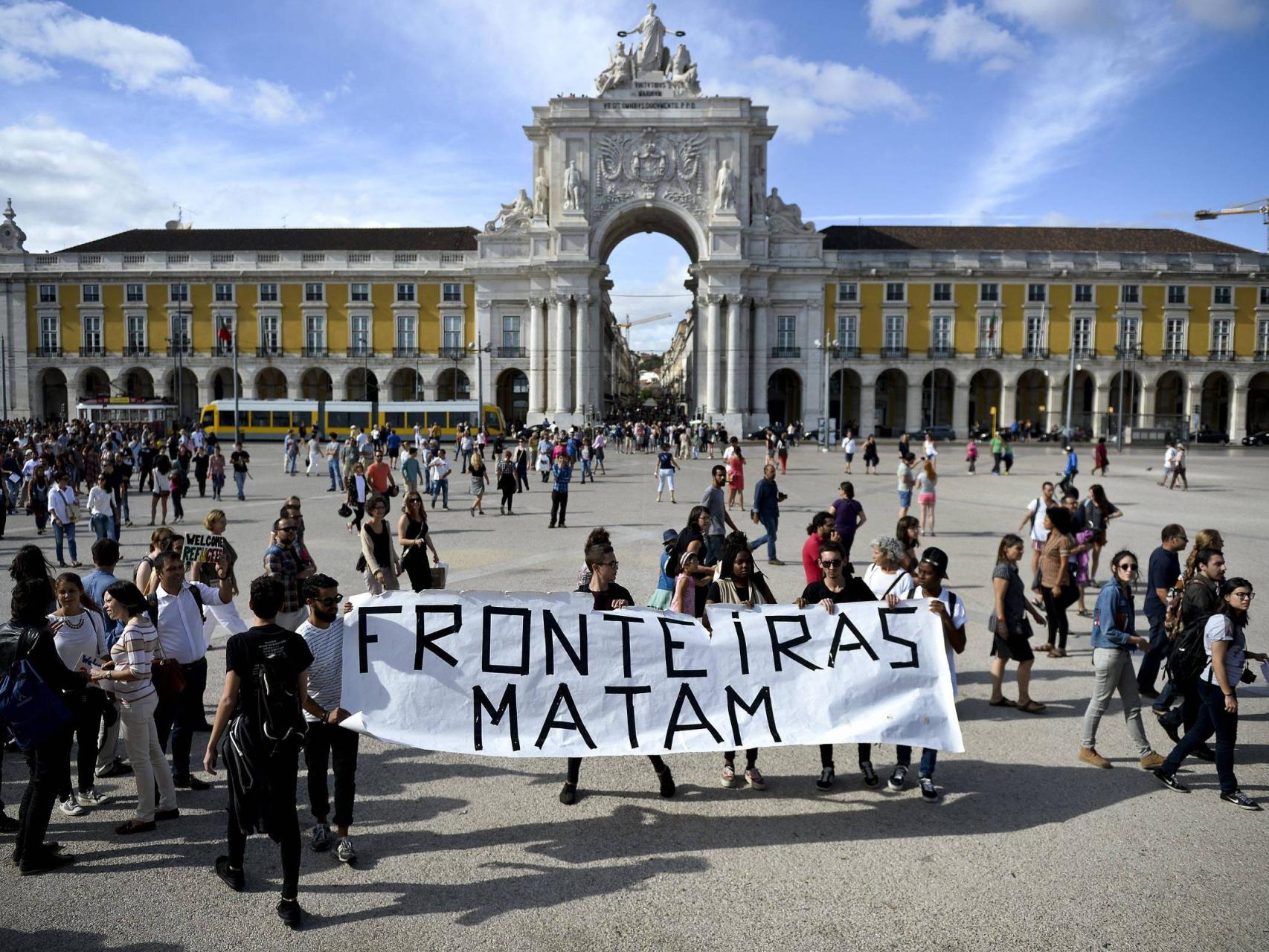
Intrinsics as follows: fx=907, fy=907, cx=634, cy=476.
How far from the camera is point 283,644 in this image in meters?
4.59

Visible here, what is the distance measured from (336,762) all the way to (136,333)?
67.2 m

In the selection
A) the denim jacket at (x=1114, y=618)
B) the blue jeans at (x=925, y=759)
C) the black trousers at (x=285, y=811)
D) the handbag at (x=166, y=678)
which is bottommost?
the blue jeans at (x=925, y=759)

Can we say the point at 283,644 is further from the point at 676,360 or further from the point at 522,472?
A: the point at 676,360

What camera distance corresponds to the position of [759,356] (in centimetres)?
5841

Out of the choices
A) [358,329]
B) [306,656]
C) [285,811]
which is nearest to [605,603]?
[306,656]

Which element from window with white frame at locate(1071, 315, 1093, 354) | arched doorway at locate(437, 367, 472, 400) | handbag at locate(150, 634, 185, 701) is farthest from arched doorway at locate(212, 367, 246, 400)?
handbag at locate(150, 634, 185, 701)

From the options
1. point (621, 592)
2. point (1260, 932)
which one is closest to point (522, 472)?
point (621, 592)

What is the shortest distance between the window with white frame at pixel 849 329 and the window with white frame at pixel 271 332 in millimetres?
38067

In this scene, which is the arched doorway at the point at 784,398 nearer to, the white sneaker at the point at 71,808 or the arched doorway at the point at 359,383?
the arched doorway at the point at 359,383

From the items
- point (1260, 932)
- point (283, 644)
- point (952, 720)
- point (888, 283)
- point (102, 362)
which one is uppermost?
point (888, 283)

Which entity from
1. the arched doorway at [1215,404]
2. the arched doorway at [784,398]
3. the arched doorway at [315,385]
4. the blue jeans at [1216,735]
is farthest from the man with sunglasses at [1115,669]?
the arched doorway at [1215,404]

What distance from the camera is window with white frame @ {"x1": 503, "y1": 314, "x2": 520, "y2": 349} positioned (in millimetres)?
59625

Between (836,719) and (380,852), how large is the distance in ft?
9.54

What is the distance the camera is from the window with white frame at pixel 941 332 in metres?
61.0
